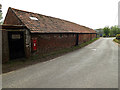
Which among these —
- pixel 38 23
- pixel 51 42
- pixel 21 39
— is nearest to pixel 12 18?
pixel 38 23

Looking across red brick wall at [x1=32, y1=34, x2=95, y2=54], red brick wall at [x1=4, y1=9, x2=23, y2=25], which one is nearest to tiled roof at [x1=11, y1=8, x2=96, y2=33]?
red brick wall at [x1=4, y1=9, x2=23, y2=25]

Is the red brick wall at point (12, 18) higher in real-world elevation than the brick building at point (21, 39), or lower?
higher

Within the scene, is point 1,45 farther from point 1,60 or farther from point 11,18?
point 11,18

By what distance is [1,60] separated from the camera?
656cm

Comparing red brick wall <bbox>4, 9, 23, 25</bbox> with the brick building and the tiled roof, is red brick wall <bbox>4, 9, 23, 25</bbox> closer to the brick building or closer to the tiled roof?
the brick building

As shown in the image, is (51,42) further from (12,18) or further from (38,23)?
(12,18)

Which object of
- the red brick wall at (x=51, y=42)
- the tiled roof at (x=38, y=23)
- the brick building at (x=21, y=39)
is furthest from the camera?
the red brick wall at (x=51, y=42)

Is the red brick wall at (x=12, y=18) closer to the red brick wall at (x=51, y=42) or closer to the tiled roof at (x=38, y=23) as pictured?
the tiled roof at (x=38, y=23)

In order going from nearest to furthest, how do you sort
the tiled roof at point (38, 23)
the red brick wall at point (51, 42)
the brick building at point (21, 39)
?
the brick building at point (21, 39) < the tiled roof at point (38, 23) < the red brick wall at point (51, 42)

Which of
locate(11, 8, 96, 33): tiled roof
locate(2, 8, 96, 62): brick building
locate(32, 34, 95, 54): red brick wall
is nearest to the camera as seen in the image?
locate(2, 8, 96, 62): brick building

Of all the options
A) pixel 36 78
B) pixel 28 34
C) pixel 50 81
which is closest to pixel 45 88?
pixel 50 81

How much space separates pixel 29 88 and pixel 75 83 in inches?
81.7

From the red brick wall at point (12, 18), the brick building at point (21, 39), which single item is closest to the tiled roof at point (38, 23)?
the brick building at point (21, 39)

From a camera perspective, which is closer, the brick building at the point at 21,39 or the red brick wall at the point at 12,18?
the brick building at the point at 21,39
